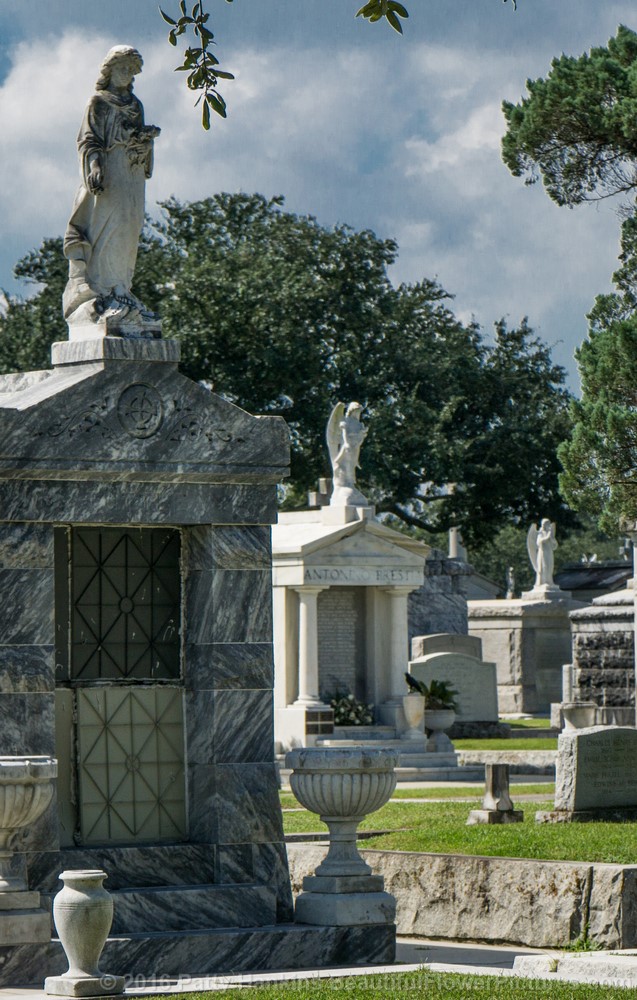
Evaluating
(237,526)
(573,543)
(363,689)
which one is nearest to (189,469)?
(237,526)

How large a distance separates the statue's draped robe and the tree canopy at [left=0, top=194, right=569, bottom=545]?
3456cm

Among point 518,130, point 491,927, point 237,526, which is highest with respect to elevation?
point 518,130

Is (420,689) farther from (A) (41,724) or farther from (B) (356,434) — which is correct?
(A) (41,724)

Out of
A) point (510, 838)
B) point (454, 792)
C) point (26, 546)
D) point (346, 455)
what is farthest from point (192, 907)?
point (346, 455)

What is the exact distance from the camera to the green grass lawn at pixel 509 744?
2661 cm

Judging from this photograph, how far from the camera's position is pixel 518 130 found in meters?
21.8

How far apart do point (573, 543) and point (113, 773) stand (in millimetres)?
82210

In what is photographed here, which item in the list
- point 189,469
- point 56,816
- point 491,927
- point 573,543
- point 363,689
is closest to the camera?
point 56,816

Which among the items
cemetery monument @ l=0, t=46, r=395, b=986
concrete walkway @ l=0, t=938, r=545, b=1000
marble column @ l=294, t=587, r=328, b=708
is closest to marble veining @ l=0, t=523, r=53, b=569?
cemetery monument @ l=0, t=46, r=395, b=986

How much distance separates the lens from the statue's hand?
10305 millimetres

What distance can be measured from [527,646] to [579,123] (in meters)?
19.2

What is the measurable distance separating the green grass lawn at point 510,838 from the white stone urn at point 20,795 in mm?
4063

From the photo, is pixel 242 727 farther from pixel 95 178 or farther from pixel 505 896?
pixel 95 178

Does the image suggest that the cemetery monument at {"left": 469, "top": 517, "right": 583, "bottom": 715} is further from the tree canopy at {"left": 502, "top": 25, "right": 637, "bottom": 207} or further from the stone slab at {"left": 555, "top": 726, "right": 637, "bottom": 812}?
the stone slab at {"left": 555, "top": 726, "right": 637, "bottom": 812}
